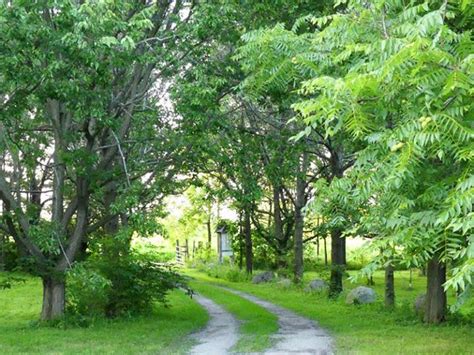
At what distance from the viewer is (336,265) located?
21.8 metres

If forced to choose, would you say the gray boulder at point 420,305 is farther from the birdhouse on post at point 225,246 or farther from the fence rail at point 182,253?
the fence rail at point 182,253

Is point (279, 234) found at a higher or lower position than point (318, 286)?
higher

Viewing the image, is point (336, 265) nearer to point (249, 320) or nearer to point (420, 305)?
point (420, 305)

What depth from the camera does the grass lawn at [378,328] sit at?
11.9 metres

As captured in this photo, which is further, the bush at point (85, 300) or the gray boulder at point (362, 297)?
the gray boulder at point (362, 297)

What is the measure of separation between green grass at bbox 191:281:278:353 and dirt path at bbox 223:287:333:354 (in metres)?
0.22

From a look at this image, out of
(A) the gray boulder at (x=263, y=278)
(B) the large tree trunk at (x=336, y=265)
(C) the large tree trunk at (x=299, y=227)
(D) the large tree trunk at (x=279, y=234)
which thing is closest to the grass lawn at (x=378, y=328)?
(B) the large tree trunk at (x=336, y=265)

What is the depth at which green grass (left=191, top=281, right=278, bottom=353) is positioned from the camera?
40.6 feet

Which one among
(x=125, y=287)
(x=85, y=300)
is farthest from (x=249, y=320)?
(x=85, y=300)

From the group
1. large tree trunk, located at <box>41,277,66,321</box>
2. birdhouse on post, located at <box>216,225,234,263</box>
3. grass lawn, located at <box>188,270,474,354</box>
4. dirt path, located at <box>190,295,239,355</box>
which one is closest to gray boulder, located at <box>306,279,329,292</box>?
grass lawn, located at <box>188,270,474,354</box>

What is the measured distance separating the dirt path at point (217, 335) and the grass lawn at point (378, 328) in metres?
2.22

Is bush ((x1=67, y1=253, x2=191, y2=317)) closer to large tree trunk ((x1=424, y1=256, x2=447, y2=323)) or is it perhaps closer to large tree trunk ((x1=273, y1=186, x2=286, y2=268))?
large tree trunk ((x1=424, y1=256, x2=447, y2=323))

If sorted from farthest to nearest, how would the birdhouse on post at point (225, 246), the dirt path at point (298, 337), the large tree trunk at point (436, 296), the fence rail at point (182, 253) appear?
the fence rail at point (182, 253) → the birdhouse on post at point (225, 246) → the large tree trunk at point (436, 296) → the dirt path at point (298, 337)

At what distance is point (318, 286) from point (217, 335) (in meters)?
11.7
